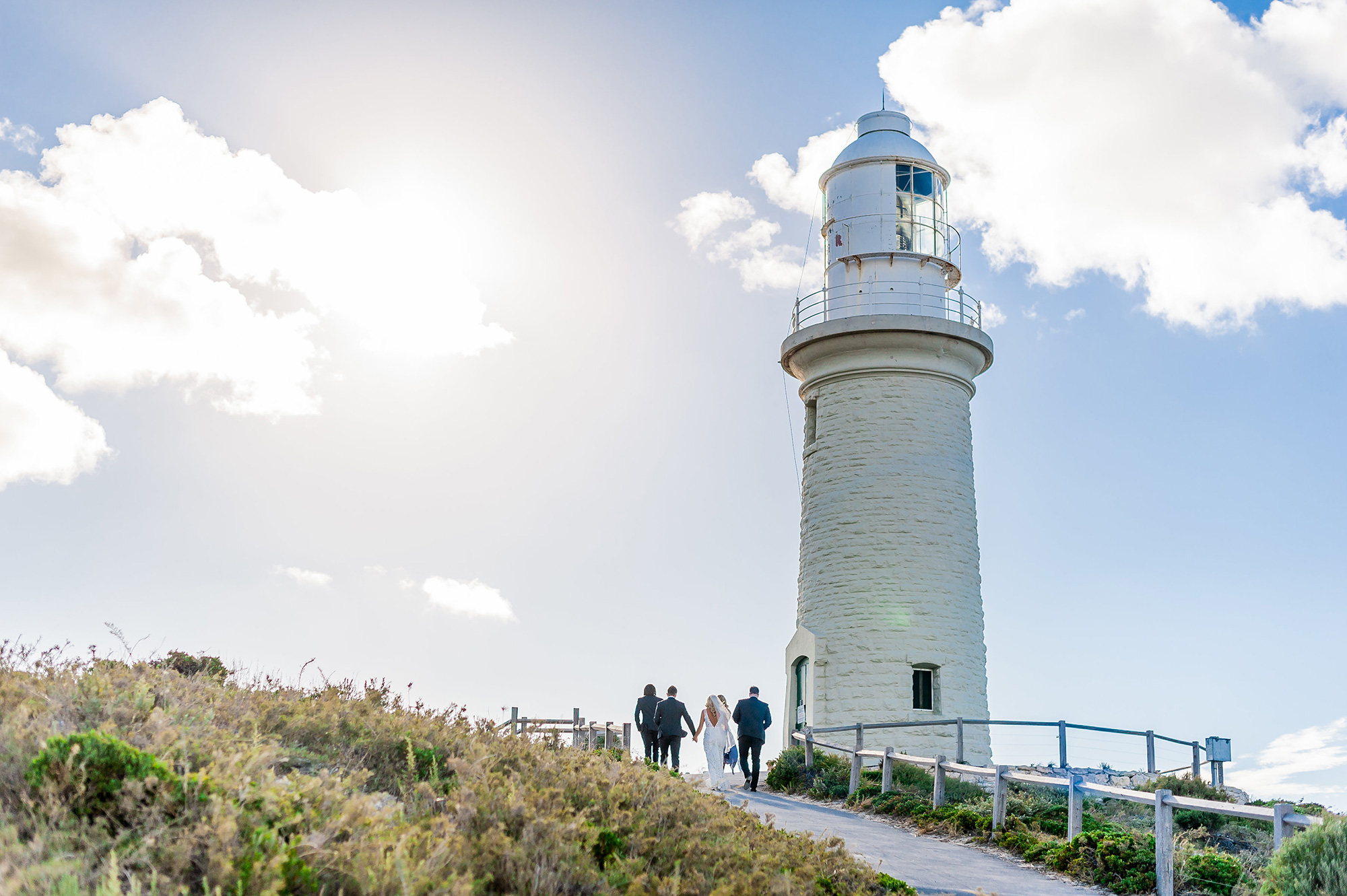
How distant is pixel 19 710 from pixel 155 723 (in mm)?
734

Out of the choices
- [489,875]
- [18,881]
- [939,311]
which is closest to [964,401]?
[939,311]

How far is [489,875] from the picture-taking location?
19.2ft

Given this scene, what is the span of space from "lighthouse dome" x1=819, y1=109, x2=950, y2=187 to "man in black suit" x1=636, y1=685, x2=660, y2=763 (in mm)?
12729

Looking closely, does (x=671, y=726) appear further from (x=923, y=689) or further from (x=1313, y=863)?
(x=1313, y=863)

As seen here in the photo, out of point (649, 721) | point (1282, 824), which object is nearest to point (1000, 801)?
point (1282, 824)

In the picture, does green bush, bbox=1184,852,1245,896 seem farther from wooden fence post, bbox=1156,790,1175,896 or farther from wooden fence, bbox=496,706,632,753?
wooden fence, bbox=496,706,632,753

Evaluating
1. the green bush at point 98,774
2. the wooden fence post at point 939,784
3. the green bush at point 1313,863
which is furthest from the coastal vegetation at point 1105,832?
the green bush at point 98,774

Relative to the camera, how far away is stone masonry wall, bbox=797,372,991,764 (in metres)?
21.3

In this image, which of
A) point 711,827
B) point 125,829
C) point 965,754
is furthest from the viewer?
point 965,754

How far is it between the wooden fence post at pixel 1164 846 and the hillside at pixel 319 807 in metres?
3.23

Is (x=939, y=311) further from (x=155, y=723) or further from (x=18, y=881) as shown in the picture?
(x=18, y=881)

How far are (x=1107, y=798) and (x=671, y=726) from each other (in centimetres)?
618

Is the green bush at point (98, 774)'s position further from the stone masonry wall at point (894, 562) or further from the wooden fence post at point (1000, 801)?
the stone masonry wall at point (894, 562)

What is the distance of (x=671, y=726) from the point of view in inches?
658
